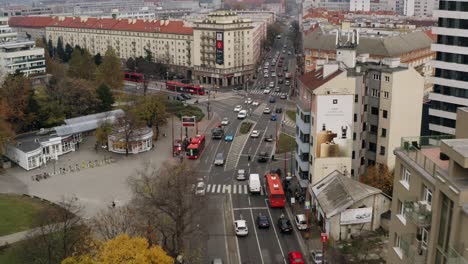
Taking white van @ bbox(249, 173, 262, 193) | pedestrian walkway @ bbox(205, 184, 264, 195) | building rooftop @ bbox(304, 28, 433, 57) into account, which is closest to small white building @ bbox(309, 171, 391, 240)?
white van @ bbox(249, 173, 262, 193)

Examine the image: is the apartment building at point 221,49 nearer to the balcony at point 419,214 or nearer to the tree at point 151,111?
the tree at point 151,111

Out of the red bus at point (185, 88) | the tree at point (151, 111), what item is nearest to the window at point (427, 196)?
the tree at point (151, 111)

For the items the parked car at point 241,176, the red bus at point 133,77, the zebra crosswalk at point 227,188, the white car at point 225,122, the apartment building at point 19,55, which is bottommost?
the zebra crosswalk at point 227,188

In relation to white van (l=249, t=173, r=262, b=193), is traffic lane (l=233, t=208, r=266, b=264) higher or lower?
A: lower

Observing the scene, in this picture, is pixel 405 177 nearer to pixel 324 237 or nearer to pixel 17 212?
Answer: pixel 324 237

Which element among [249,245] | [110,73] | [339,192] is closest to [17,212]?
[249,245]

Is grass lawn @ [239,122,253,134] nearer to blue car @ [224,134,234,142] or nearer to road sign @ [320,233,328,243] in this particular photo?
blue car @ [224,134,234,142]
